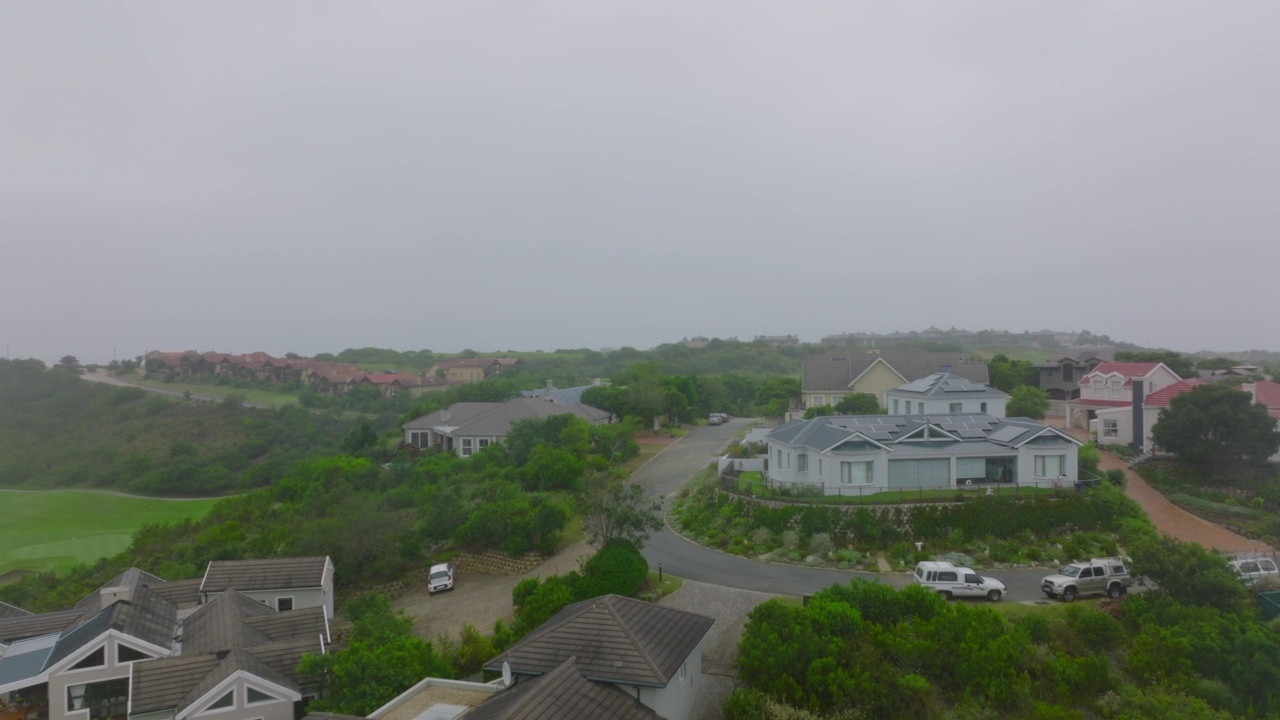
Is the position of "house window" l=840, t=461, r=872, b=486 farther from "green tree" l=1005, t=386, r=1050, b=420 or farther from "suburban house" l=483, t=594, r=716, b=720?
"green tree" l=1005, t=386, r=1050, b=420

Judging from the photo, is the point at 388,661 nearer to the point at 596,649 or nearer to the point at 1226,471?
the point at 596,649

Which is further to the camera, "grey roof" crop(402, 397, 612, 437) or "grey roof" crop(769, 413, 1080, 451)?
"grey roof" crop(402, 397, 612, 437)

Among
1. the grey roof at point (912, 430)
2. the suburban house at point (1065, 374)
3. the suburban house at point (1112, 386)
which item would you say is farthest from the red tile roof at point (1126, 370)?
the grey roof at point (912, 430)

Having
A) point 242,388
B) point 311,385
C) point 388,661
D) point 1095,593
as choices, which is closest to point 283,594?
point 388,661

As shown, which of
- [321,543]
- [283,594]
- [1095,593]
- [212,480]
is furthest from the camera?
[212,480]

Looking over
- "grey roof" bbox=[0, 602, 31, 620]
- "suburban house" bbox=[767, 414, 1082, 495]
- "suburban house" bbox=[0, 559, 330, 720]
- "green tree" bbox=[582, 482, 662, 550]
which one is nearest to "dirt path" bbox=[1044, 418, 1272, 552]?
"suburban house" bbox=[767, 414, 1082, 495]

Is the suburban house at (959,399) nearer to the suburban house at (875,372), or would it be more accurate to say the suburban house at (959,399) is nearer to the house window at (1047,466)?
the suburban house at (875,372)
